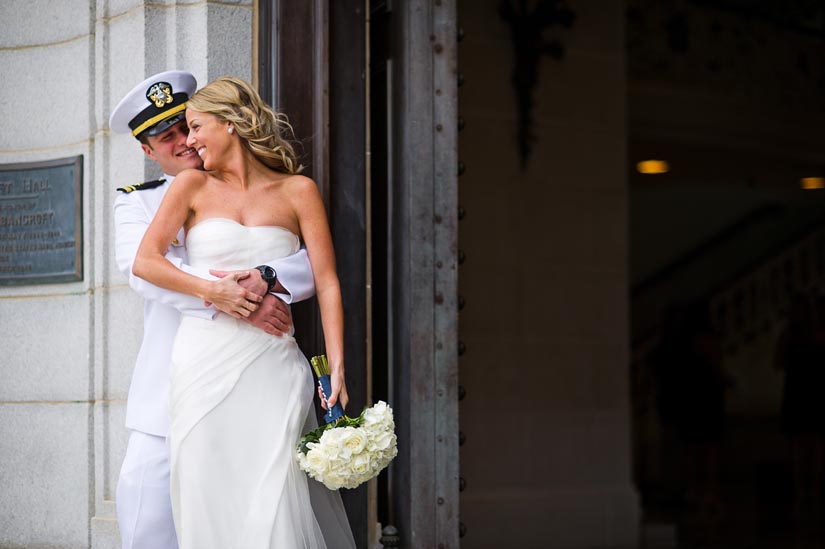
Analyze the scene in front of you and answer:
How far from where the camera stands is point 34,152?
5.73 m

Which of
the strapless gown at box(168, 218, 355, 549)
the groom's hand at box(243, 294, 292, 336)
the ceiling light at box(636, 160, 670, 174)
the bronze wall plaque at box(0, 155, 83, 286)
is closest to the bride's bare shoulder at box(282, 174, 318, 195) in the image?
the strapless gown at box(168, 218, 355, 549)

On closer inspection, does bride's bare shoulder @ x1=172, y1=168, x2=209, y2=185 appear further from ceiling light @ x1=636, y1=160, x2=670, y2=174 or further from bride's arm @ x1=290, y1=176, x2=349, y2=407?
ceiling light @ x1=636, y1=160, x2=670, y2=174

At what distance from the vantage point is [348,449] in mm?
3908

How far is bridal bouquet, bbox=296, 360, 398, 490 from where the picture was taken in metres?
3.90

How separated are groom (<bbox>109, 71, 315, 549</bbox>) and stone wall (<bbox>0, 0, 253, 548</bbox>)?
55cm

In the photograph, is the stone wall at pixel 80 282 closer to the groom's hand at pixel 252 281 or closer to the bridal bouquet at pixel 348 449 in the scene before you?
the groom's hand at pixel 252 281

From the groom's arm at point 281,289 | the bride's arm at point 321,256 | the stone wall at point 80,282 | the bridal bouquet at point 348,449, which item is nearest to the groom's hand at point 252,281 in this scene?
the groom's arm at point 281,289

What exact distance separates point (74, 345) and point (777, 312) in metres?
13.0

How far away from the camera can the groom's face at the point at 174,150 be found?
15.3ft

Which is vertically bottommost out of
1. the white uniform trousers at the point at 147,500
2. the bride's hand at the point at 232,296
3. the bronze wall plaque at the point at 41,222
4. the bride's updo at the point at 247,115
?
the white uniform trousers at the point at 147,500

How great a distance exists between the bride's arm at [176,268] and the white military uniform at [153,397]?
74 millimetres

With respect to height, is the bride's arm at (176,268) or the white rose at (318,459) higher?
the bride's arm at (176,268)

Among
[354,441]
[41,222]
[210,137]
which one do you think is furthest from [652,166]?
[354,441]

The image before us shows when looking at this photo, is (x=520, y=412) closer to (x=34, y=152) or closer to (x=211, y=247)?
(x=34, y=152)
